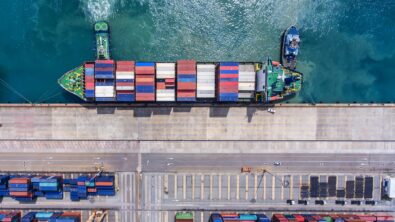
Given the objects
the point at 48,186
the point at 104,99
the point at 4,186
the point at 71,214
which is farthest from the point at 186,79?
the point at 4,186

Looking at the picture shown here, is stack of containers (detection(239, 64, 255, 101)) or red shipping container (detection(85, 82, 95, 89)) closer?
red shipping container (detection(85, 82, 95, 89))

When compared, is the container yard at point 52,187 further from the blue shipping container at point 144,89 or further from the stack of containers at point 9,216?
the blue shipping container at point 144,89

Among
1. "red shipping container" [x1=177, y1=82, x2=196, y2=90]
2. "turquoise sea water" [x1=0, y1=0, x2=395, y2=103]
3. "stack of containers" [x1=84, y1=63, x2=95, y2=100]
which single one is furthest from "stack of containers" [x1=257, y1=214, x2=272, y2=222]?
"stack of containers" [x1=84, y1=63, x2=95, y2=100]

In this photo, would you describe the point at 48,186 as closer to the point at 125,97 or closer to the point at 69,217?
the point at 69,217

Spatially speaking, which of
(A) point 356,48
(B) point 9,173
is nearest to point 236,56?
(A) point 356,48

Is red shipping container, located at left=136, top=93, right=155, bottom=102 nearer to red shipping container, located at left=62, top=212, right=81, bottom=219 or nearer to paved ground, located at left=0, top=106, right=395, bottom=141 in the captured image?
paved ground, located at left=0, top=106, right=395, bottom=141
